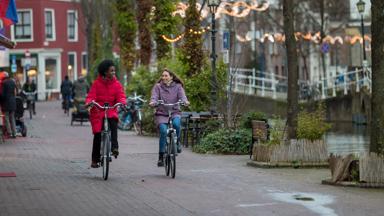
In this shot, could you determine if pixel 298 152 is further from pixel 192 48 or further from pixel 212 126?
pixel 192 48

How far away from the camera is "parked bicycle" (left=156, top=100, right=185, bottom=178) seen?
586 inches

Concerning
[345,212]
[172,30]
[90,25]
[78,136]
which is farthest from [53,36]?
[345,212]

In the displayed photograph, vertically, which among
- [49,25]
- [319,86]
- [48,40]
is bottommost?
[319,86]

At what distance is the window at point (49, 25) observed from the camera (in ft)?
264

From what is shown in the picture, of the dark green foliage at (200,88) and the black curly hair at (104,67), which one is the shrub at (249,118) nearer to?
the dark green foliage at (200,88)

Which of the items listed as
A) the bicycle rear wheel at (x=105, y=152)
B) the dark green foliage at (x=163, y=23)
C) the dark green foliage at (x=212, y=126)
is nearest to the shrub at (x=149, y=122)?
the dark green foliage at (x=163, y=23)

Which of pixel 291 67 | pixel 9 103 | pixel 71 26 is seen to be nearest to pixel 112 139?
pixel 291 67

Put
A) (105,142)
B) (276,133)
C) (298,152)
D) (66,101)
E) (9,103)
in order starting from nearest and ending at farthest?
(105,142) < (298,152) < (276,133) < (9,103) < (66,101)

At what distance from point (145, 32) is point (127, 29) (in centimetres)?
451

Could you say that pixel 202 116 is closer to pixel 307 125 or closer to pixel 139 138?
pixel 139 138

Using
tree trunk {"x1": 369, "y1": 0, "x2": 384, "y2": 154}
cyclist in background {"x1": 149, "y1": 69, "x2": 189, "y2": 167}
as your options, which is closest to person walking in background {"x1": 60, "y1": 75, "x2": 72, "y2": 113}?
cyclist in background {"x1": 149, "y1": 69, "x2": 189, "y2": 167}

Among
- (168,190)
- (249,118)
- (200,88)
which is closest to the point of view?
(168,190)

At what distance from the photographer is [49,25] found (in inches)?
3179

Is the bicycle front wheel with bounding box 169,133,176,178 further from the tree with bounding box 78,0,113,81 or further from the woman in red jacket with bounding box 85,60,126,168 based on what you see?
the tree with bounding box 78,0,113,81
